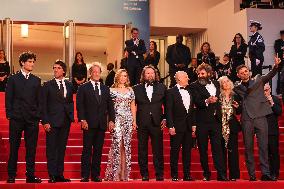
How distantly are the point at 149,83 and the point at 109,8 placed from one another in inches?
420

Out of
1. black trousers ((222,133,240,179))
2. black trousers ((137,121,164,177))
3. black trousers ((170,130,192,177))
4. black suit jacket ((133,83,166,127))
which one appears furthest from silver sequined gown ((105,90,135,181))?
black trousers ((222,133,240,179))

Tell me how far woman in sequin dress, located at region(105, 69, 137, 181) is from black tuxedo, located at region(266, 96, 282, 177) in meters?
2.24

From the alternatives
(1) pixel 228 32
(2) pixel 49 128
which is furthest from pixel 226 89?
(1) pixel 228 32

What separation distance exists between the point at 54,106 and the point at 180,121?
193 centimetres

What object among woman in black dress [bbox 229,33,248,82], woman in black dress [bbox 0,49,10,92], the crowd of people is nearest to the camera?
the crowd of people

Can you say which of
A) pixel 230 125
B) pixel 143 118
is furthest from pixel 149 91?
pixel 230 125

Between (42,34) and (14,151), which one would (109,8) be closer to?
(42,34)

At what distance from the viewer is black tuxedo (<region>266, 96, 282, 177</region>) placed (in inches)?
412

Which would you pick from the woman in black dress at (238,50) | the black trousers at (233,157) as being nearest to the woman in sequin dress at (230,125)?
the black trousers at (233,157)

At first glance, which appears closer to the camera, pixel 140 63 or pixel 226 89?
pixel 226 89

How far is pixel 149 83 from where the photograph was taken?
401 inches

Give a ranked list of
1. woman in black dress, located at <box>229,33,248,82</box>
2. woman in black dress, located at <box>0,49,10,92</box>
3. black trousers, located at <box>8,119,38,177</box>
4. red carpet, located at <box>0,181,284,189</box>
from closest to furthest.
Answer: red carpet, located at <box>0,181,284,189</box>, black trousers, located at <box>8,119,38,177</box>, woman in black dress, located at <box>229,33,248,82</box>, woman in black dress, located at <box>0,49,10,92</box>

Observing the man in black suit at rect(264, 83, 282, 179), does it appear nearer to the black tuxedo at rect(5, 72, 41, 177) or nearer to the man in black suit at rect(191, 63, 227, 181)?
the man in black suit at rect(191, 63, 227, 181)

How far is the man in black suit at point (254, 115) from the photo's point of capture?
10211 millimetres
